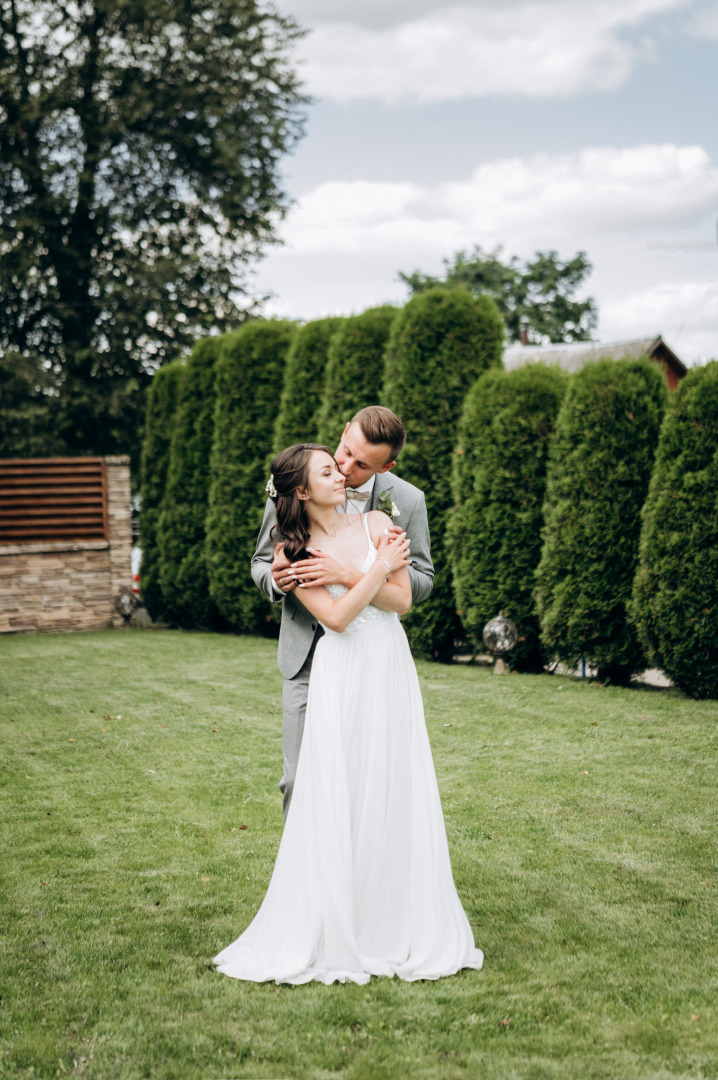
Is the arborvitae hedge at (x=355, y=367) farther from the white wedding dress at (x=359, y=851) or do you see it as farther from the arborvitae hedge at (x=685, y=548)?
the white wedding dress at (x=359, y=851)

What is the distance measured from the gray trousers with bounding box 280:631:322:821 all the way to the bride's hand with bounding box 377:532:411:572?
43cm

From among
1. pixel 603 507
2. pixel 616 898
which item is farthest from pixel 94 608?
pixel 616 898

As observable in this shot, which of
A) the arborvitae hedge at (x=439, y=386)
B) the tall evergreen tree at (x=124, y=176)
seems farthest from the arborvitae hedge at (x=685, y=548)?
the tall evergreen tree at (x=124, y=176)

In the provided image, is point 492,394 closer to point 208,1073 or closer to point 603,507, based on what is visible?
point 603,507

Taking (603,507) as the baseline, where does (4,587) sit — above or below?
below

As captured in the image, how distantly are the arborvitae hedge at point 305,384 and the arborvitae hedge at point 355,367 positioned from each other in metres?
0.53

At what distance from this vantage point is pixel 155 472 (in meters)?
15.0

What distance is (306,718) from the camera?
344cm

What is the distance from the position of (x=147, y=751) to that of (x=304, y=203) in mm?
18101

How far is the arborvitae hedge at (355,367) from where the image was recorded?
36.7 feet

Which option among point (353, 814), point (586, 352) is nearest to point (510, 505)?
point (353, 814)

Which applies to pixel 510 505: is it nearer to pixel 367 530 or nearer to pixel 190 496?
pixel 190 496

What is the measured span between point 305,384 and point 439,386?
239 centimetres

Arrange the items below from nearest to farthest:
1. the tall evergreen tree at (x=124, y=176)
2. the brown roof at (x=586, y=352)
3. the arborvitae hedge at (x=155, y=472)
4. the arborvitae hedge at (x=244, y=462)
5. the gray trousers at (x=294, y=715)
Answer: the gray trousers at (x=294, y=715) → the arborvitae hedge at (x=244, y=462) → the arborvitae hedge at (x=155, y=472) → the tall evergreen tree at (x=124, y=176) → the brown roof at (x=586, y=352)
